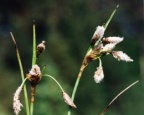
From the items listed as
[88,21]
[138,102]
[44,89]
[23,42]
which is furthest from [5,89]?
[44,89]

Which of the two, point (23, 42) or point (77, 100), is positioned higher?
point (23, 42)

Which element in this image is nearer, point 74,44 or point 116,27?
point 74,44

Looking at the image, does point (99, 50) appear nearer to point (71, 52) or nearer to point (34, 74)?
point (34, 74)

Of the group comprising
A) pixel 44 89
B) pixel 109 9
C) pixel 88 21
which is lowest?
pixel 44 89

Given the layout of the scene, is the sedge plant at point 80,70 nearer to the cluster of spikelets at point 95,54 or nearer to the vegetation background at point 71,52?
the cluster of spikelets at point 95,54

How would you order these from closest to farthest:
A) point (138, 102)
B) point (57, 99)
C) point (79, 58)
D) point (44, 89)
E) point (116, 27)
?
point (44, 89) < point (57, 99) < point (138, 102) < point (79, 58) < point (116, 27)

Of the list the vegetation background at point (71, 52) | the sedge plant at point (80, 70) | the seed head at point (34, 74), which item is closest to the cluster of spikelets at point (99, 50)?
the sedge plant at point (80, 70)

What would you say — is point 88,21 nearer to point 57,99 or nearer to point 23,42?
point 23,42

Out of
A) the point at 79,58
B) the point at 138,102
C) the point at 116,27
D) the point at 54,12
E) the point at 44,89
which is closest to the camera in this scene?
the point at 44,89
